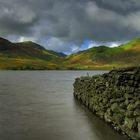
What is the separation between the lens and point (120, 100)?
2062cm

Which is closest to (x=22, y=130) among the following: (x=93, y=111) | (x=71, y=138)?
(x=71, y=138)

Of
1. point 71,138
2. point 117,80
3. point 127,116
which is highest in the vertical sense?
point 117,80

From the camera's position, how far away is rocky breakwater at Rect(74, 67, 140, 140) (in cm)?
1758

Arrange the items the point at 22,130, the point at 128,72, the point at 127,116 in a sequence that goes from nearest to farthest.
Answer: the point at 127,116 → the point at 22,130 → the point at 128,72

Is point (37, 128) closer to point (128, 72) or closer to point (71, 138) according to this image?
point (71, 138)

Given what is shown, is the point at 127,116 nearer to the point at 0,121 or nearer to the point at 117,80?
the point at 117,80

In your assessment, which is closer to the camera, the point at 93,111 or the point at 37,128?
the point at 37,128

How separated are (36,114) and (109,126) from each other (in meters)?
8.04

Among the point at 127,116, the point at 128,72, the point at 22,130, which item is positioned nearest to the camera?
the point at 127,116

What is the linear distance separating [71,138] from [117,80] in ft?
20.2

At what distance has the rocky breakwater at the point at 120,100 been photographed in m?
17.6

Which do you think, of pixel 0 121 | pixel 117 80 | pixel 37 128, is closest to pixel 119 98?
pixel 117 80

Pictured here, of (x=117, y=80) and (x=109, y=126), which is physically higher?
(x=117, y=80)

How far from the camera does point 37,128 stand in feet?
71.5
